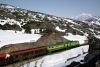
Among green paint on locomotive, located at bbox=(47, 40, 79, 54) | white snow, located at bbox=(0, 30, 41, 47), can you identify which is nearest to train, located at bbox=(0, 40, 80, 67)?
green paint on locomotive, located at bbox=(47, 40, 79, 54)

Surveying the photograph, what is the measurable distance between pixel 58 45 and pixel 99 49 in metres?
26.0

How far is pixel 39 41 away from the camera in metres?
45.4

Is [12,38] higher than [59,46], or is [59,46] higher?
[12,38]

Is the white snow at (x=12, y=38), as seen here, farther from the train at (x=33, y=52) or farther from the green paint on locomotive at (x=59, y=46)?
the train at (x=33, y=52)

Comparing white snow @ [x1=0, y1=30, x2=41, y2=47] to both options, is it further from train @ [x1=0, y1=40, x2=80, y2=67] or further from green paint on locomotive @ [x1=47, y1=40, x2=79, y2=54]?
train @ [x1=0, y1=40, x2=80, y2=67]

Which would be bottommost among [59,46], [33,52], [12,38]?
[59,46]

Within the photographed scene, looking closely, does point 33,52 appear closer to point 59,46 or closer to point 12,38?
point 59,46

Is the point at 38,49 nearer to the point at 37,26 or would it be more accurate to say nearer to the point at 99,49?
the point at 99,49

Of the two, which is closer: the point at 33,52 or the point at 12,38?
the point at 33,52

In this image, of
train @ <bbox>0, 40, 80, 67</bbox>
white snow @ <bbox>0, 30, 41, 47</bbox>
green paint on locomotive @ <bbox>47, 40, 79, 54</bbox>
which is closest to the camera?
train @ <bbox>0, 40, 80, 67</bbox>

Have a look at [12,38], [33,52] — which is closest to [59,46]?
[33,52]

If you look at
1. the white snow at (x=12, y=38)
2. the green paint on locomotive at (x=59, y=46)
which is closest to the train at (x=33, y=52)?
the green paint on locomotive at (x=59, y=46)

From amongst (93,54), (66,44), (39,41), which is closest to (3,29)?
(39,41)

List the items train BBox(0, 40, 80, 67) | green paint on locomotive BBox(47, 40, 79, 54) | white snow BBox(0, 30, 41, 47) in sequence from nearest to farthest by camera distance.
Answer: train BBox(0, 40, 80, 67), green paint on locomotive BBox(47, 40, 79, 54), white snow BBox(0, 30, 41, 47)
